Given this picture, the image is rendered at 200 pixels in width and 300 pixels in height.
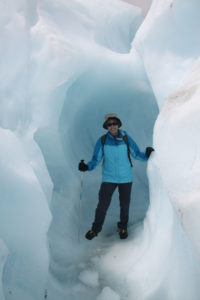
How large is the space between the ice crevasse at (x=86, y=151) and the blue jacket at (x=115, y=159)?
20 centimetres

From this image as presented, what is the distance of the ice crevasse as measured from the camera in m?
1.55

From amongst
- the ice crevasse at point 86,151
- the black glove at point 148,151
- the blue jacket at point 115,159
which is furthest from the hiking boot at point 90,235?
the black glove at point 148,151

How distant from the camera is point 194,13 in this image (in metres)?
2.36

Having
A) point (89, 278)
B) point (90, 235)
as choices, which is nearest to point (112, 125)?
point (90, 235)

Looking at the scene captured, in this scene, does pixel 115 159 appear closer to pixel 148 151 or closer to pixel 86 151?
pixel 148 151

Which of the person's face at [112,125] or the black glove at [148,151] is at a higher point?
the person's face at [112,125]

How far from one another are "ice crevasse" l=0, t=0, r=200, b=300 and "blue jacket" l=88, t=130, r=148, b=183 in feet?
0.65

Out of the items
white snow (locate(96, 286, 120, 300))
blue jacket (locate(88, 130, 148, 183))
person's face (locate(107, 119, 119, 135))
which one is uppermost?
person's face (locate(107, 119, 119, 135))

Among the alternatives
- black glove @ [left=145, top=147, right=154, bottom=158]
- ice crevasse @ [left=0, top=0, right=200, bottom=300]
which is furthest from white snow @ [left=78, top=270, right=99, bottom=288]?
black glove @ [left=145, top=147, right=154, bottom=158]

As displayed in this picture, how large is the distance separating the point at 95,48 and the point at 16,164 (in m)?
1.65

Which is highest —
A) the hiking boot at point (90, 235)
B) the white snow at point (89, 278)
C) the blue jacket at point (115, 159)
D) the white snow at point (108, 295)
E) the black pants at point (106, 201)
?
the blue jacket at point (115, 159)

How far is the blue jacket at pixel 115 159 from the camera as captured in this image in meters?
2.54

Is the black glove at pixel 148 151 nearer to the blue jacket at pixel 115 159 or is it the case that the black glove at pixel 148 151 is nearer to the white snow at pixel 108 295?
the blue jacket at pixel 115 159

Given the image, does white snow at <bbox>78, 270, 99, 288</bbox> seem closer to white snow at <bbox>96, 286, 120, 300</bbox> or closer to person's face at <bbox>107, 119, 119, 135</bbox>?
white snow at <bbox>96, 286, 120, 300</bbox>
